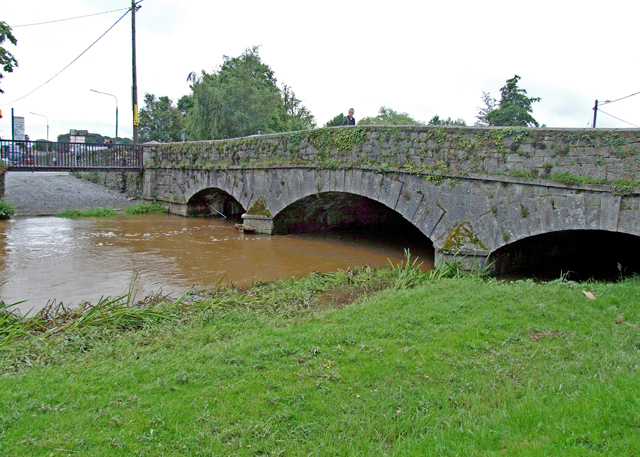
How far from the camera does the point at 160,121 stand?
41.5m

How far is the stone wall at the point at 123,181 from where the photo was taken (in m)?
20.8

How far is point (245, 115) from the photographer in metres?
25.1

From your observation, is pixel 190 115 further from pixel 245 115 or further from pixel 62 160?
pixel 62 160

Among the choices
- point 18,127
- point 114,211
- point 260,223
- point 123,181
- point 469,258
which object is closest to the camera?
point 469,258

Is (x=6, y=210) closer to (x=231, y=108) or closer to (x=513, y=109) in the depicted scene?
(x=231, y=108)

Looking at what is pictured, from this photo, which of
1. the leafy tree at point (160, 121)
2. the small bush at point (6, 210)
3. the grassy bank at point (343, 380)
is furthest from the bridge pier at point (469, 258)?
the leafy tree at point (160, 121)

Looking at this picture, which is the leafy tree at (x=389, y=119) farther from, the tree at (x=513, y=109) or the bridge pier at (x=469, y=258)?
the bridge pier at (x=469, y=258)

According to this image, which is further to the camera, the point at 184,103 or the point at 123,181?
the point at 184,103

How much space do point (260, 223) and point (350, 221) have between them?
318cm

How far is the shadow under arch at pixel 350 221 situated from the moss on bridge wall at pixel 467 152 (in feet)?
4.71

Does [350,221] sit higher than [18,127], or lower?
lower

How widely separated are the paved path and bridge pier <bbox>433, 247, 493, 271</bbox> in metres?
14.8

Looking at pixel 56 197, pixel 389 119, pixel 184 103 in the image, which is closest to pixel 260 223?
pixel 56 197

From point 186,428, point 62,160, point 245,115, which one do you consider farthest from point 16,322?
point 245,115
